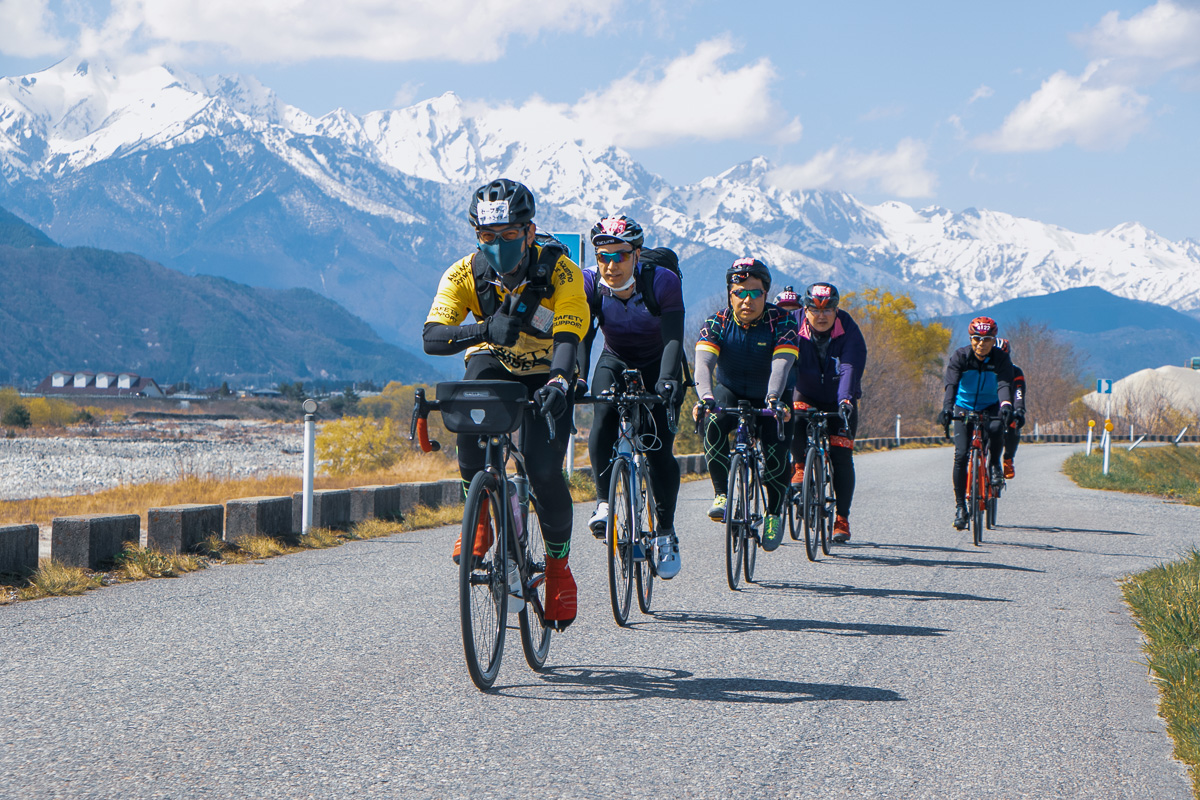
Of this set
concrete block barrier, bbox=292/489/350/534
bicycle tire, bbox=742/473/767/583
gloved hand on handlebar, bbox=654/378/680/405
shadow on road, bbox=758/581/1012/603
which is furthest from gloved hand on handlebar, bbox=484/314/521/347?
concrete block barrier, bbox=292/489/350/534

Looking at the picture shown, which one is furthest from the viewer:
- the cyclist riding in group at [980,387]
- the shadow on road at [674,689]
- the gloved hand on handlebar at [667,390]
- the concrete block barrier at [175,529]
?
the cyclist riding in group at [980,387]

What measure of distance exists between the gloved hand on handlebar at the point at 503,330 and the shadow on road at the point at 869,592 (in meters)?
3.30

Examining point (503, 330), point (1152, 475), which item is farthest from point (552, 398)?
point (1152, 475)

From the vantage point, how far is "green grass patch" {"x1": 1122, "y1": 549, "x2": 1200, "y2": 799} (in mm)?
3895

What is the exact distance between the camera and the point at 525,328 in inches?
177

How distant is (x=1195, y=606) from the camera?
5840 mm

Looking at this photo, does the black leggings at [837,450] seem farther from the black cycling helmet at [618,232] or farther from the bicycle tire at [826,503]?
the black cycling helmet at [618,232]

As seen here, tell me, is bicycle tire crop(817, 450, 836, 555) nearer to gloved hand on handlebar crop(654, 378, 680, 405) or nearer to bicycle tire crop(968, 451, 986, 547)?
bicycle tire crop(968, 451, 986, 547)

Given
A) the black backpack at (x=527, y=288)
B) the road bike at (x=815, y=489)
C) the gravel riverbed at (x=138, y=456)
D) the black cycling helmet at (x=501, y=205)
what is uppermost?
the black cycling helmet at (x=501, y=205)

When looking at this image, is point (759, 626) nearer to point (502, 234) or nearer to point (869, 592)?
point (869, 592)

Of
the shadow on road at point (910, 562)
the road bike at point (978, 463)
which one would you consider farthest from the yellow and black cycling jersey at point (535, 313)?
the road bike at point (978, 463)

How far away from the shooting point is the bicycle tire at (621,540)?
5.61 m

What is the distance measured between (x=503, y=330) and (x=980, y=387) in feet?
24.2

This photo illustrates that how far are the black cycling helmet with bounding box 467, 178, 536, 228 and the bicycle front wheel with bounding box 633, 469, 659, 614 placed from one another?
6.33ft
